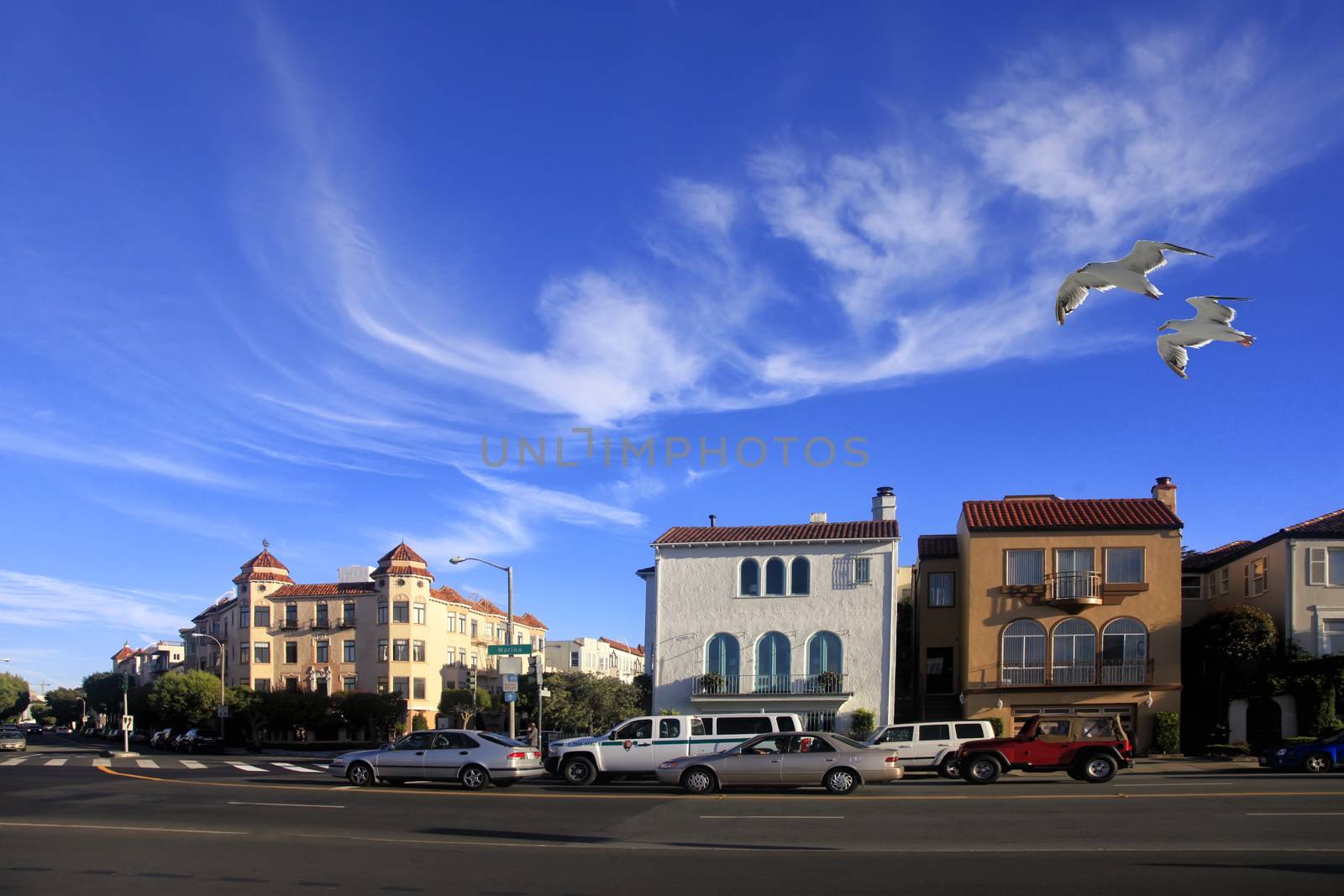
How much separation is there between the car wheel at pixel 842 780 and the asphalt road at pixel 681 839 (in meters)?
0.32

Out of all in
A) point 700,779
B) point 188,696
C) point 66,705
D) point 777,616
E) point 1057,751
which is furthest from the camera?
point 66,705

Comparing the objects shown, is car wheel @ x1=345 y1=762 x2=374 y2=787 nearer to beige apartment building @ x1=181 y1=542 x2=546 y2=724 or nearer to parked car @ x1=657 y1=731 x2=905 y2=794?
parked car @ x1=657 y1=731 x2=905 y2=794

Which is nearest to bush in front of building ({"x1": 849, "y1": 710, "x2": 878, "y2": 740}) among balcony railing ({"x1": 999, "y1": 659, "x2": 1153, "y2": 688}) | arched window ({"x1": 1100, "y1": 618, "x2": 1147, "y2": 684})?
balcony railing ({"x1": 999, "y1": 659, "x2": 1153, "y2": 688})

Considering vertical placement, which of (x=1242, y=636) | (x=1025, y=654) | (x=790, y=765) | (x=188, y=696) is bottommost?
(x=188, y=696)

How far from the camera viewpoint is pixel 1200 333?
403 inches

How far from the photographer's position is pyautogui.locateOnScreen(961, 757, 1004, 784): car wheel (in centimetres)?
2698

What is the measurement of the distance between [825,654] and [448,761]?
19.7m

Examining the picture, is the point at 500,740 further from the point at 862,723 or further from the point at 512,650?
the point at 862,723

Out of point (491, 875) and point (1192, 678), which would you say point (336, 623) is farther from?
point (491, 875)

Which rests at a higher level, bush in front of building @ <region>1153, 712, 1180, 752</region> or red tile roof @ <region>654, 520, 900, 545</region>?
red tile roof @ <region>654, 520, 900, 545</region>

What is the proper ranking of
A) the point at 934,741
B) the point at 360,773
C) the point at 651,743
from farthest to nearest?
the point at 934,741, the point at 360,773, the point at 651,743

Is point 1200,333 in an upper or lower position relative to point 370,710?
upper

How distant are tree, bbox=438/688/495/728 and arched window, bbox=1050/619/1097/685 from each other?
39071mm

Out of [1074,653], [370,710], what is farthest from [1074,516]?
[370,710]
